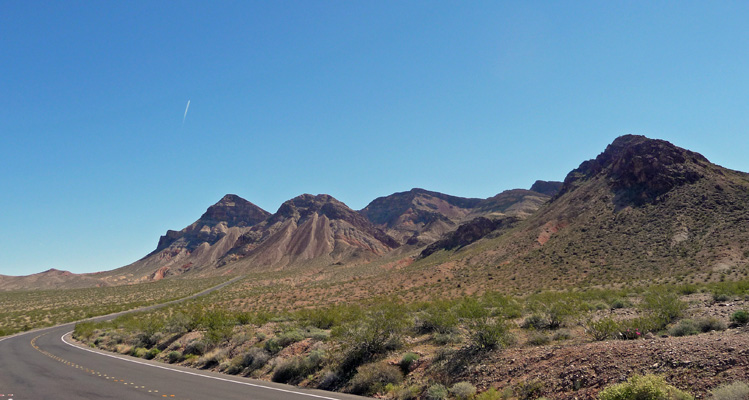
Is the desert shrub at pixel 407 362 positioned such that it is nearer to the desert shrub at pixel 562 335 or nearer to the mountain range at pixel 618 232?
the desert shrub at pixel 562 335

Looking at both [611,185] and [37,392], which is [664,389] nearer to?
[37,392]

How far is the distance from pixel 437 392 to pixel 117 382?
11976mm

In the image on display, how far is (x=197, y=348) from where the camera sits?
1967 centimetres

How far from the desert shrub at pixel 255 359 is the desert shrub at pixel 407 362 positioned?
22.7 ft

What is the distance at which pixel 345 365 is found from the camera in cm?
1378

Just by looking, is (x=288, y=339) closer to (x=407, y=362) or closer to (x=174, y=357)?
(x=174, y=357)

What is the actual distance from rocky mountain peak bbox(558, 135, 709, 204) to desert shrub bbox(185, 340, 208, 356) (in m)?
60.8

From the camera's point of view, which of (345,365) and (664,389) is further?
(345,365)

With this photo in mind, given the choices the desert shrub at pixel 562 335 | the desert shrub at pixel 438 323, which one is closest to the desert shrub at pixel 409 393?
the desert shrub at pixel 438 323

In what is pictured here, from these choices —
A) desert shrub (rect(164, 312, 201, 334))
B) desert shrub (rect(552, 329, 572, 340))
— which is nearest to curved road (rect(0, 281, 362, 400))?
desert shrub (rect(164, 312, 201, 334))

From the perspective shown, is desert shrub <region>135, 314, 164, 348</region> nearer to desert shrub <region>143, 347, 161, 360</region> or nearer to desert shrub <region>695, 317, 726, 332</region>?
desert shrub <region>143, 347, 161, 360</region>

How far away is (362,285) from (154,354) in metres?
40.1

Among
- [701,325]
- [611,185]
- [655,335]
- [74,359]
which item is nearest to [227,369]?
[74,359]

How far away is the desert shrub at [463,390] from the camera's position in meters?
10.0
